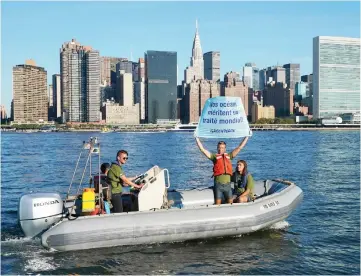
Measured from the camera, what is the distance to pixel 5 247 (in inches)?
469

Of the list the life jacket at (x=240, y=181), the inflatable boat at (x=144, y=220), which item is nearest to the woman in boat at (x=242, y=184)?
the life jacket at (x=240, y=181)

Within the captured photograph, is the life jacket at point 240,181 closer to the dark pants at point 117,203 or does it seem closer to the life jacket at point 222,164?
the life jacket at point 222,164

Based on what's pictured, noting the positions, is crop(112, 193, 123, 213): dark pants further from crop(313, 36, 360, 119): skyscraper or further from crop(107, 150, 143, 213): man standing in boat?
crop(313, 36, 360, 119): skyscraper

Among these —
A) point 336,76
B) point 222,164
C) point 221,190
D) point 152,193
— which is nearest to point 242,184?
point 221,190

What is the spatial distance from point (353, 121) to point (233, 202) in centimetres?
16089

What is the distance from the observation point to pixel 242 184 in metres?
12.8

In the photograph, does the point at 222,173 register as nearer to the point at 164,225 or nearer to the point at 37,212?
→ the point at 164,225

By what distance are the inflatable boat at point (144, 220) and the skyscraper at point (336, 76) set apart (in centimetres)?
17175

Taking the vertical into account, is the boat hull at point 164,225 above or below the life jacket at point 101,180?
below

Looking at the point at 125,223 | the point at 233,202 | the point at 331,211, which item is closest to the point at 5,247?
the point at 125,223

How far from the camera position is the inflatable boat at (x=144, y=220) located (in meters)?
11.1

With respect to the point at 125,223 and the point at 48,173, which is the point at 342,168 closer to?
the point at 48,173

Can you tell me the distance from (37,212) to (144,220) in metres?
2.36

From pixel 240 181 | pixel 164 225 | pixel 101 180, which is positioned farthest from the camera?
pixel 240 181
